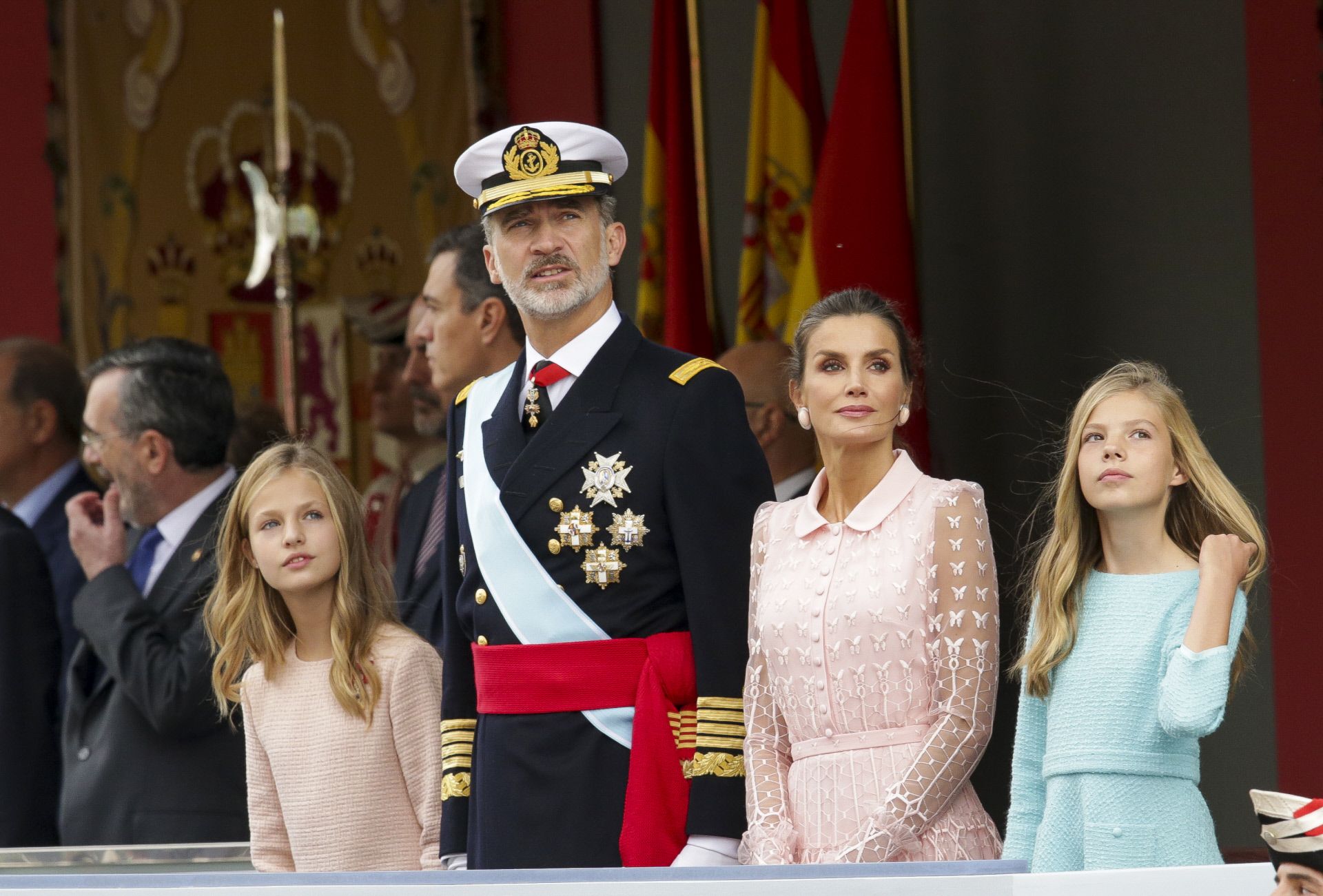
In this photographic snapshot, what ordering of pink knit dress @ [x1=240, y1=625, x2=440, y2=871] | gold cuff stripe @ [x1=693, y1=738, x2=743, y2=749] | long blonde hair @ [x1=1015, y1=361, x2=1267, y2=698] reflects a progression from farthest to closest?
1. pink knit dress @ [x1=240, y1=625, x2=440, y2=871]
2. gold cuff stripe @ [x1=693, y1=738, x2=743, y2=749]
3. long blonde hair @ [x1=1015, y1=361, x2=1267, y2=698]

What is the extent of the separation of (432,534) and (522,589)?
1.04m

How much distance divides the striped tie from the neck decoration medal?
1014 mm

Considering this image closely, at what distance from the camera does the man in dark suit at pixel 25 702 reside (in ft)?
13.4

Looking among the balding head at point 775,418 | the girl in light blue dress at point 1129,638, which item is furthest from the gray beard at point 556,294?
the balding head at point 775,418

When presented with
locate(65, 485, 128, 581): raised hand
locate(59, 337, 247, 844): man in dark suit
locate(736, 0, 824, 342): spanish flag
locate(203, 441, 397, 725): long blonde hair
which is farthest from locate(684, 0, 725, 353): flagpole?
locate(203, 441, 397, 725): long blonde hair

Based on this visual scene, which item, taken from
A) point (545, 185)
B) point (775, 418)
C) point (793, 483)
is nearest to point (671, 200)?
point (775, 418)

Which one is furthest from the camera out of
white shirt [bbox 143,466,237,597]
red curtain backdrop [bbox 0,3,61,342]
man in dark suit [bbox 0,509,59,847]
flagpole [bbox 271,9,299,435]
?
red curtain backdrop [bbox 0,3,61,342]

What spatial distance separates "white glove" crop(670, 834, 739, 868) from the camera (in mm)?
2688

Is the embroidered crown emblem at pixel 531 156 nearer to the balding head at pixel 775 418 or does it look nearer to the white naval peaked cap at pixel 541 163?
the white naval peaked cap at pixel 541 163

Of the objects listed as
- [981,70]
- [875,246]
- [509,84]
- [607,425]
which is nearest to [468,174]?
[607,425]

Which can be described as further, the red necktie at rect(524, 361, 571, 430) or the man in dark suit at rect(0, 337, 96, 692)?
the man in dark suit at rect(0, 337, 96, 692)

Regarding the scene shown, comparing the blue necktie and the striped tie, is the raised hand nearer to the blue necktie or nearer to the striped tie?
the blue necktie

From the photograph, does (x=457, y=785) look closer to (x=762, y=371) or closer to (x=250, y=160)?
(x=762, y=371)

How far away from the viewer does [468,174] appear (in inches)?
120
